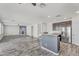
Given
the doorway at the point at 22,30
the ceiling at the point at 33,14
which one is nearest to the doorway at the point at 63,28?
the ceiling at the point at 33,14

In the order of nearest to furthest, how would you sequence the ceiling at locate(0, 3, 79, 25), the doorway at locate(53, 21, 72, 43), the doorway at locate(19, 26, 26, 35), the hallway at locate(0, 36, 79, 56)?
the hallway at locate(0, 36, 79, 56) → the ceiling at locate(0, 3, 79, 25) → the doorway at locate(19, 26, 26, 35) → the doorway at locate(53, 21, 72, 43)

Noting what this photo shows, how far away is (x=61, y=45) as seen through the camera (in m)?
2.43

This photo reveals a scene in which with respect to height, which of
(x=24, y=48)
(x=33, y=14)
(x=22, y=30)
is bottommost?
(x=24, y=48)

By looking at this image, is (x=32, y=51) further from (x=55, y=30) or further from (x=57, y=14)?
(x=57, y=14)

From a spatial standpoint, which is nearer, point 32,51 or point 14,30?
point 32,51

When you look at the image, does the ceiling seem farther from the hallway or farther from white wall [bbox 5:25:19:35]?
the hallway

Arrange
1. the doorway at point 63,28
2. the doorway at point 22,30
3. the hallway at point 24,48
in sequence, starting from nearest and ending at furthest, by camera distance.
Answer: the hallway at point 24,48 → the doorway at point 22,30 → the doorway at point 63,28

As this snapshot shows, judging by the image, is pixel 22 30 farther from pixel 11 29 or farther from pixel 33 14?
pixel 33 14

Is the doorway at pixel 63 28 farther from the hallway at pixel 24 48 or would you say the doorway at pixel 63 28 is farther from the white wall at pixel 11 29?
the white wall at pixel 11 29

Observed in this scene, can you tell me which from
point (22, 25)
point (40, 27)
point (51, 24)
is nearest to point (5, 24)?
point (22, 25)

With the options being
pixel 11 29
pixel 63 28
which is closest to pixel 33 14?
pixel 11 29

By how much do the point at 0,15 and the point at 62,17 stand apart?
1434mm

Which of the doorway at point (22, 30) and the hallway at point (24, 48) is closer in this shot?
the hallway at point (24, 48)

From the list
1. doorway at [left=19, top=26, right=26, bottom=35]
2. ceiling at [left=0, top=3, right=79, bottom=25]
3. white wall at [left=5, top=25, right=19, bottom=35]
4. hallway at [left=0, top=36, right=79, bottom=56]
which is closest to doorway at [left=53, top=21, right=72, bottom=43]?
ceiling at [left=0, top=3, right=79, bottom=25]
